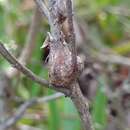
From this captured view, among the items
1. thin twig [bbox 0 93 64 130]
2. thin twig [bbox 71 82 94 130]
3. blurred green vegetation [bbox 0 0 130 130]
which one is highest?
thin twig [bbox 71 82 94 130]

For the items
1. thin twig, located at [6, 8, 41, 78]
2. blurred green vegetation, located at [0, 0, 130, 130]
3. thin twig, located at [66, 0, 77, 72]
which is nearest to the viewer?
thin twig, located at [66, 0, 77, 72]

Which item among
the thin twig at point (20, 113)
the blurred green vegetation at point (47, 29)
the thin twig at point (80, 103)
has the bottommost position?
the blurred green vegetation at point (47, 29)

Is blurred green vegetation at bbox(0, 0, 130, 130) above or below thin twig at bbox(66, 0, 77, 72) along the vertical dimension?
below

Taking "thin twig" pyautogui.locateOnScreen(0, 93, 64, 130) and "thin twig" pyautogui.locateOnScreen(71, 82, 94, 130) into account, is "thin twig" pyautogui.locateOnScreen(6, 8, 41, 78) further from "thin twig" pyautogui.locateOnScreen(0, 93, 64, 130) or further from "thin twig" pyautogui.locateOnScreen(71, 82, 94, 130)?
"thin twig" pyautogui.locateOnScreen(71, 82, 94, 130)

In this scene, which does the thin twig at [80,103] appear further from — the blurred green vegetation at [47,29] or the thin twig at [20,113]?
the blurred green vegetation at [47,29]

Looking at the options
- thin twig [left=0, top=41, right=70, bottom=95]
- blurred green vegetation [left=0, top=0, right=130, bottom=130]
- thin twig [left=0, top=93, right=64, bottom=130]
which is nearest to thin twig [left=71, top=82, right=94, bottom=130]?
thin twig [left=0, top=41, right=70, bottom=95]

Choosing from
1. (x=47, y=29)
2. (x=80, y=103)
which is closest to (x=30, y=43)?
(x=47, y=29)

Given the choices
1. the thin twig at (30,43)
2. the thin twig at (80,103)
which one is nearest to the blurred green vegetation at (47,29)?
the thin twig at (30,43)

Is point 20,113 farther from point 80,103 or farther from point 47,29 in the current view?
point 47,29

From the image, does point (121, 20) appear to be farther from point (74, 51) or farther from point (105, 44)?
point (74, 51)
